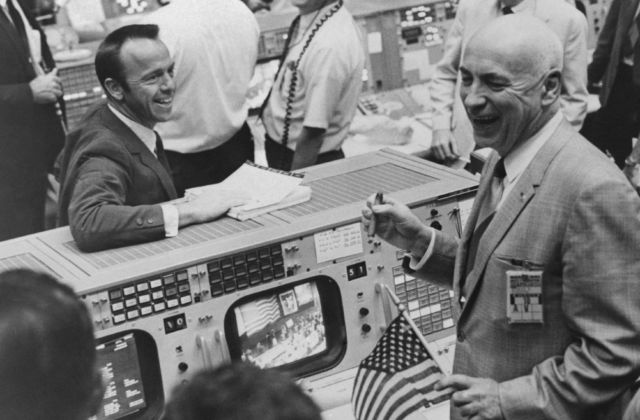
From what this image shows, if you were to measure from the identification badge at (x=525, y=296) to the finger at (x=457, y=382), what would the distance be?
16cm

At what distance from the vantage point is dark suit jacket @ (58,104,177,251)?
8.49 ft

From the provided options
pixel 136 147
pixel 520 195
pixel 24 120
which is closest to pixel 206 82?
pixel 24 120

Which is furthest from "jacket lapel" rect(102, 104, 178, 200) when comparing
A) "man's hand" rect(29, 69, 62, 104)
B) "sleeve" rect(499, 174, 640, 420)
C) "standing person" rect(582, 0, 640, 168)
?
"standing person" rect(582, 0, 640, 168)

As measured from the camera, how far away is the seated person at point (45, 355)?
132cm

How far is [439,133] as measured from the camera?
4.16 metres

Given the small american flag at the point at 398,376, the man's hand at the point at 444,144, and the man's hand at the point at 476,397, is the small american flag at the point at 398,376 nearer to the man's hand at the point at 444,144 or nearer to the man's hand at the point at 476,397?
the man's hand at the point at 476,397

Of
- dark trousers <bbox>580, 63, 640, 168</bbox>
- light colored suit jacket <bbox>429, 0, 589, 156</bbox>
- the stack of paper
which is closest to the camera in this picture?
the stack of paper

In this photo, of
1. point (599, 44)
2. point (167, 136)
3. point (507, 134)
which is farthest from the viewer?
point (599, 44)

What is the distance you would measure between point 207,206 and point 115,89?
0.52 metres

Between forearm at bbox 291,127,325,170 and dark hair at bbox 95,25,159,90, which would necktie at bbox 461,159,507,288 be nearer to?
dark hair at bbox 95,25,159,90

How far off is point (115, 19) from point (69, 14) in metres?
0.30

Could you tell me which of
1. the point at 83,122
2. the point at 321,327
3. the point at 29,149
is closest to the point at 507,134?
the point at 321,327

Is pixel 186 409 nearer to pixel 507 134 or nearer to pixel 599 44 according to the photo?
pixel 507 134

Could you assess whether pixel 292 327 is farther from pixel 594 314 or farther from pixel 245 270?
pixel 594 314
